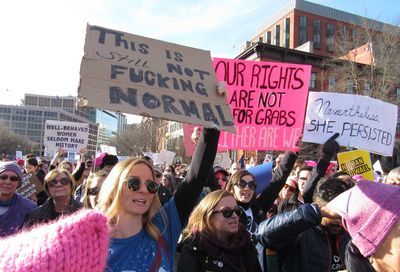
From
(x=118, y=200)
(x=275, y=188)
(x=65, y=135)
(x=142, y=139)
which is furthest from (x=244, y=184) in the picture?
(x=142, y=139)

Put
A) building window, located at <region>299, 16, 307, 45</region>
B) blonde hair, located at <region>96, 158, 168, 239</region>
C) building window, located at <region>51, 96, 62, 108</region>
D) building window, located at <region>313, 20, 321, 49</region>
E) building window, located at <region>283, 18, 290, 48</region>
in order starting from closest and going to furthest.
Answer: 1. blonde hair, located at <region>96, 158, 168, 239</region>
2. building window, located at <region>299, 16, 307, 45</region>
3. building window, located at <region>313, 20, 321, 49</region>
4. building window, located at <region>283, 18, 290, 48</region>
5. building window, located at <region>51, 96, 62, 108</region>

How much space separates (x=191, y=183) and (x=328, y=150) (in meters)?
1.82

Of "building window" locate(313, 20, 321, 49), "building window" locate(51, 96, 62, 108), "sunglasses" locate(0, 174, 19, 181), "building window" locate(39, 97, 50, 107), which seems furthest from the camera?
"building window" locate(51, 96, 62, 108)

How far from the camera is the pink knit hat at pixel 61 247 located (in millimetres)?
789

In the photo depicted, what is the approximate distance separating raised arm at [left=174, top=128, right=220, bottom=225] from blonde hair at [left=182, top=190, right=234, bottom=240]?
0.35 m

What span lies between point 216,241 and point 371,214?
4.72ft

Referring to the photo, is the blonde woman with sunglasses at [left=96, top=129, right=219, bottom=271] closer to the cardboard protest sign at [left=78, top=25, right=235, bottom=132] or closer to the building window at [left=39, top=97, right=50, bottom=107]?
the cardboard protest sign at [left=78, top=25, right=235, bottom=132]

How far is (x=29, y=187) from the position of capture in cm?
562

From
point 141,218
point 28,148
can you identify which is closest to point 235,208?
point 141,218

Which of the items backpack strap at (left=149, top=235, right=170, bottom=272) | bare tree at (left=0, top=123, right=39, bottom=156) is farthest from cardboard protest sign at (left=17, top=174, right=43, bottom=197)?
bare tree at (left=0, top=123, right=39, bottom=156)

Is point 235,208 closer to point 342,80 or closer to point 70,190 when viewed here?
point 70,190

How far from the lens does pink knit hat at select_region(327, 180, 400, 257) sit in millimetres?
1505

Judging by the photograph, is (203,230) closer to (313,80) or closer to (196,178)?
(196,178)

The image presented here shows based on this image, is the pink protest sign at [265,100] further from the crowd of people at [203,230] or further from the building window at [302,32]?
the building window at [302,32]
